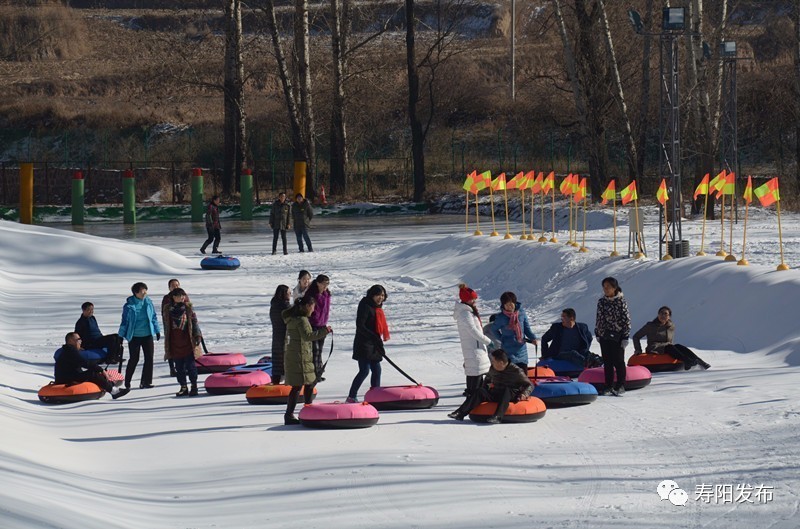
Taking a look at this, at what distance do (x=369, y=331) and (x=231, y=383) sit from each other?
252 centimetres

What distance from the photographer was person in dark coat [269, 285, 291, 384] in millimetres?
14203

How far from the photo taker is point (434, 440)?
1118cm

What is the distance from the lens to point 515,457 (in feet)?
34.0

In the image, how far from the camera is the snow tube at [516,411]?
39.1ft

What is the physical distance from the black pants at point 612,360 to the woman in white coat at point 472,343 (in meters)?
1.48

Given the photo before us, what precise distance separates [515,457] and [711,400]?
3.03 meters

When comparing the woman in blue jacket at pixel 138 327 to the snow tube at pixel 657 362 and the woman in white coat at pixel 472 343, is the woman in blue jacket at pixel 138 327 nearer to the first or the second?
the woman in white coat at pixel 472 343

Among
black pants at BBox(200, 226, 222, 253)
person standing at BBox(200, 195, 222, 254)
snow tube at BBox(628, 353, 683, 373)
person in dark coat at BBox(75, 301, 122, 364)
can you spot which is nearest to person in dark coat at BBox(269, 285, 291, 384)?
person in dark coat at BBox(75, 301, 122, 364)

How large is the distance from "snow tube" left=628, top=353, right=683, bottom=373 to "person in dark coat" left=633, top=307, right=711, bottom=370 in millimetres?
51

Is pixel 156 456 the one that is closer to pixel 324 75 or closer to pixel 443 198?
pixel 443 198

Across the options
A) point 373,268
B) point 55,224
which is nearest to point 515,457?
point 373,268

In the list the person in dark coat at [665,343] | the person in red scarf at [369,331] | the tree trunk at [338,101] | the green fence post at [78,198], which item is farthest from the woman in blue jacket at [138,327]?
the tree trunk at [338,101]

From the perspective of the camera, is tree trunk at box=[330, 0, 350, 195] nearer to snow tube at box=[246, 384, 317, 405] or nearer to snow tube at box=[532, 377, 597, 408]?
snow tube at box=[246, 384, 317, 405]

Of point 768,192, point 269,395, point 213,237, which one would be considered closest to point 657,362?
point 269,395
